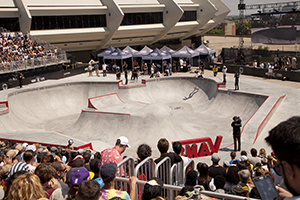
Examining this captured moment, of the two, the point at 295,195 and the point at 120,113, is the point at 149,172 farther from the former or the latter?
the point at 120,113

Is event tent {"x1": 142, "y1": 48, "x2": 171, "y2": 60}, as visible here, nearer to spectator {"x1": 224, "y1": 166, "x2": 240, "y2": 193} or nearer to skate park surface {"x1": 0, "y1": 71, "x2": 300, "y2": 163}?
skate park surface {"x1": 0, "y1": 71, "x2": 300, "y2": 163}

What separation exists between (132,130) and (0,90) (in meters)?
13.8

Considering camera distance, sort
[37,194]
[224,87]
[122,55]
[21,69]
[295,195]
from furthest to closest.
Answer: [122,55]
[21,69]
[224,87]
[37,194]
[295,195]

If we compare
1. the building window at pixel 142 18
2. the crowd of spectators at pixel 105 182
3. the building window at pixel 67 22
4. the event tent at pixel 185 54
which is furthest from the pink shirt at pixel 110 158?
A: the building window at pixel 142 18

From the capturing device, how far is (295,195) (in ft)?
8.01

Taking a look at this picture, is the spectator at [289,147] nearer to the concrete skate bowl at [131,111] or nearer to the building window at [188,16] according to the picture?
the concrete skate bowl at [131,111]

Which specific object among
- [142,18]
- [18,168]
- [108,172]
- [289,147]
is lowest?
[18,168]

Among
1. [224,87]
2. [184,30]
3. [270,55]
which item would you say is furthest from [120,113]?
[184,30]

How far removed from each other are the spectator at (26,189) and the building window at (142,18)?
42529 millimetres

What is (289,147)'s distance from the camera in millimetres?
2373

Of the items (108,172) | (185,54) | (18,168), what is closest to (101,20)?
(185,54)

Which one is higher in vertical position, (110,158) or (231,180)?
(110,158)

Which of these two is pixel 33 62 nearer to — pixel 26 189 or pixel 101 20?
pixel 101 20

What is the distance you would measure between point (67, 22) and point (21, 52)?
35.8ft
